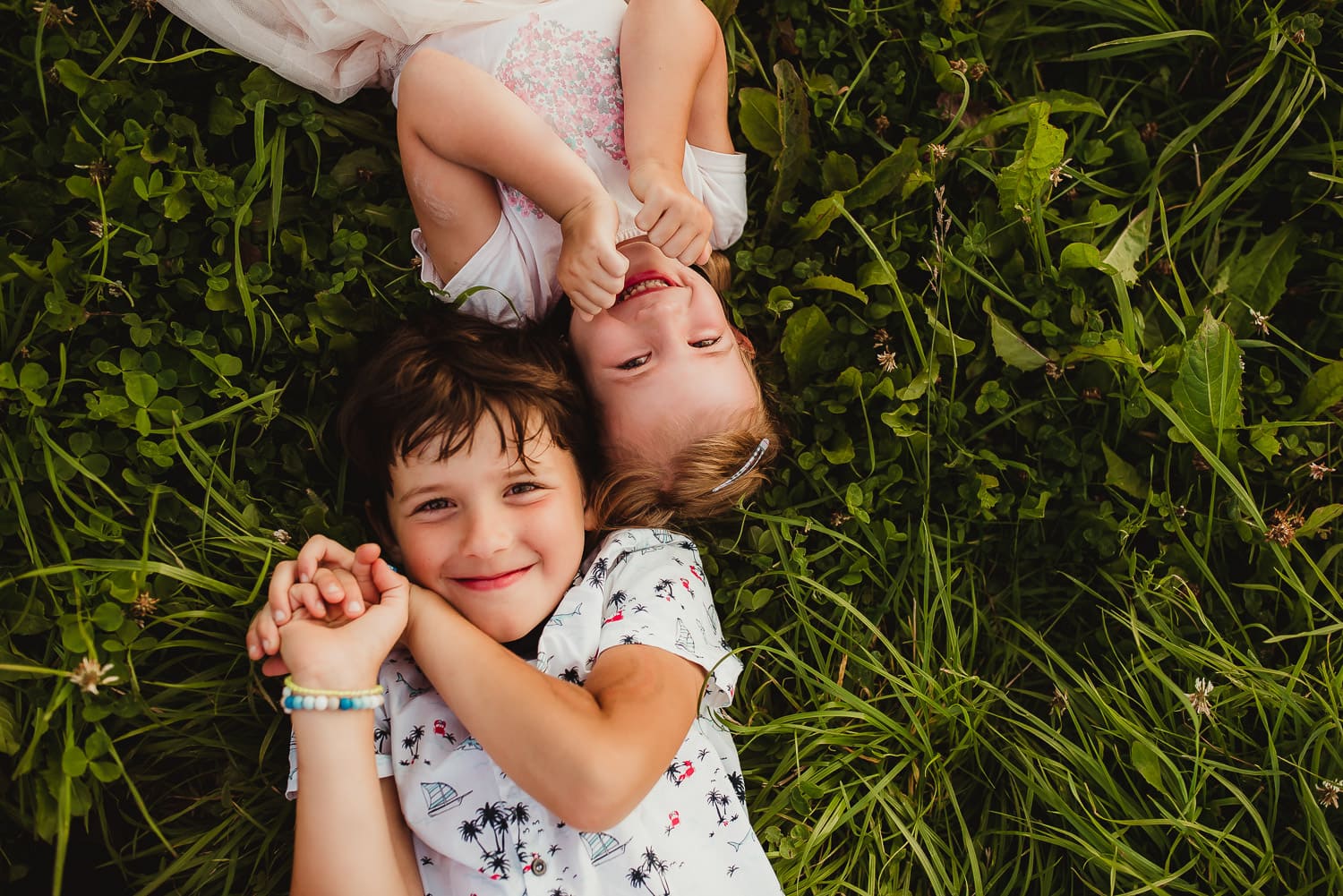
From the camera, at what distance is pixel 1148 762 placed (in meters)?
2.12

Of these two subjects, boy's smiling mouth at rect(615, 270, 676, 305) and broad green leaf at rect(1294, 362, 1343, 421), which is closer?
boy's smiling mouth at rect(615, 270, 676, 305)

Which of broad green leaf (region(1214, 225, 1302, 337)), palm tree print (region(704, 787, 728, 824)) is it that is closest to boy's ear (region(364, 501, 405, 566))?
palm tree print (region(704, 787, 728, 824))

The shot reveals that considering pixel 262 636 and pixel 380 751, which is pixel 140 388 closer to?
pixel 262 636

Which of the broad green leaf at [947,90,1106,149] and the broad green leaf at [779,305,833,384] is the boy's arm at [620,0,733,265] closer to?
the broad green leaf at [779,305,833,384]

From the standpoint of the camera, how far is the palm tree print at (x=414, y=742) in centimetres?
191

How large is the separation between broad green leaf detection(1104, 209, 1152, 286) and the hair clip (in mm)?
1123

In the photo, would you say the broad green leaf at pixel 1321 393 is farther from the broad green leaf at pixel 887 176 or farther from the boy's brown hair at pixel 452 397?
the boy's brown hair at pixel 452 397

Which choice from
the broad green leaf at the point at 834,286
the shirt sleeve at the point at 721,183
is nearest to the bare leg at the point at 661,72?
the shirt sleeve at the point at 721,183

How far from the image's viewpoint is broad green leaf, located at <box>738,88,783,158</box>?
2467mm

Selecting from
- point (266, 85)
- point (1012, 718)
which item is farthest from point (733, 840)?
point (266, 85)

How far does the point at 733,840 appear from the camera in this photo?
1969 millimetres

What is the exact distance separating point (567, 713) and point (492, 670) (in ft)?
0.58

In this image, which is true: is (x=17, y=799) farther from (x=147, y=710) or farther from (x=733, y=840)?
(x=733, y=840)

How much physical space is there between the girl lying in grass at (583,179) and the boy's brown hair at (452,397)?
0.09 metres
